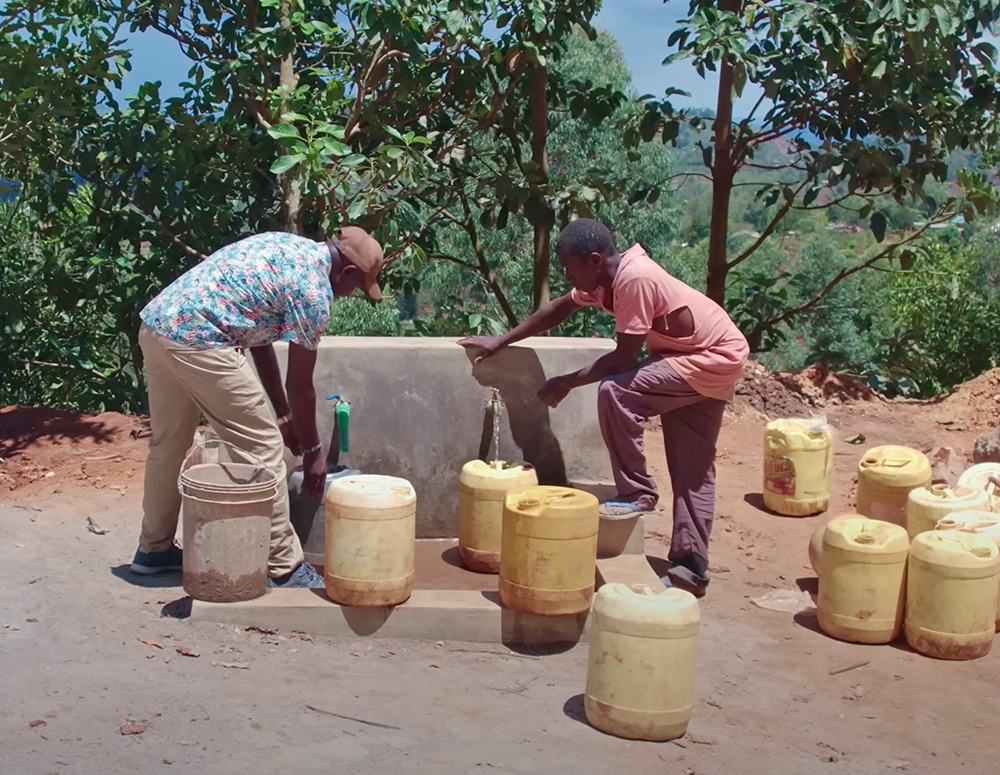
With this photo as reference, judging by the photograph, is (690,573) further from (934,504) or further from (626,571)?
(934,504)

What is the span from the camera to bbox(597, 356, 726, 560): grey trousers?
16.7 feet

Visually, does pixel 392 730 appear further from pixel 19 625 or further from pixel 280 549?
pixel 19 625

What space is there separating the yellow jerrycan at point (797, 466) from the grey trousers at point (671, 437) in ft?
5.28

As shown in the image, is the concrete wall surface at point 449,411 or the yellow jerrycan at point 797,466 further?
the yellow jerrycan at point 797,466

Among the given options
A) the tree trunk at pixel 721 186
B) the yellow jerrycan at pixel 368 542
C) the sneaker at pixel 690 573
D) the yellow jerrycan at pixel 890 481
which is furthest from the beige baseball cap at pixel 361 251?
the tree trunk at pixel 721 186

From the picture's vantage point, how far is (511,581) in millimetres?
4598

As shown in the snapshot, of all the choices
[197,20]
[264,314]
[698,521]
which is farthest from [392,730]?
[197,20]

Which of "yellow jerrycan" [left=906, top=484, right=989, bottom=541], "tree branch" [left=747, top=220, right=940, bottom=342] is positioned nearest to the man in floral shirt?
"yellow jerrycan" [left=906, top=484, right=989, bottom=541]

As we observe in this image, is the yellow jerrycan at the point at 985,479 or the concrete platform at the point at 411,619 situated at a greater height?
the yellow jerrycan at the point at 985,479

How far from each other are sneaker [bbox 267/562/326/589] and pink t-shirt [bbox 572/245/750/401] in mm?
1778

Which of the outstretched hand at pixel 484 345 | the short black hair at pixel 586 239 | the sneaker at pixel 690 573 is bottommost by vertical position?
the sneaker at pixel 690 573

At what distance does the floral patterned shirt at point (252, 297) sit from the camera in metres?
4.48

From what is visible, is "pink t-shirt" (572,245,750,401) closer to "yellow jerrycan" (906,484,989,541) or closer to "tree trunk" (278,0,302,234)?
"yellow jerrycan" (906,484,989,541)

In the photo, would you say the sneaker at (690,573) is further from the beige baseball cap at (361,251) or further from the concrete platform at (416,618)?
the beige baseball cap at (361,251)
